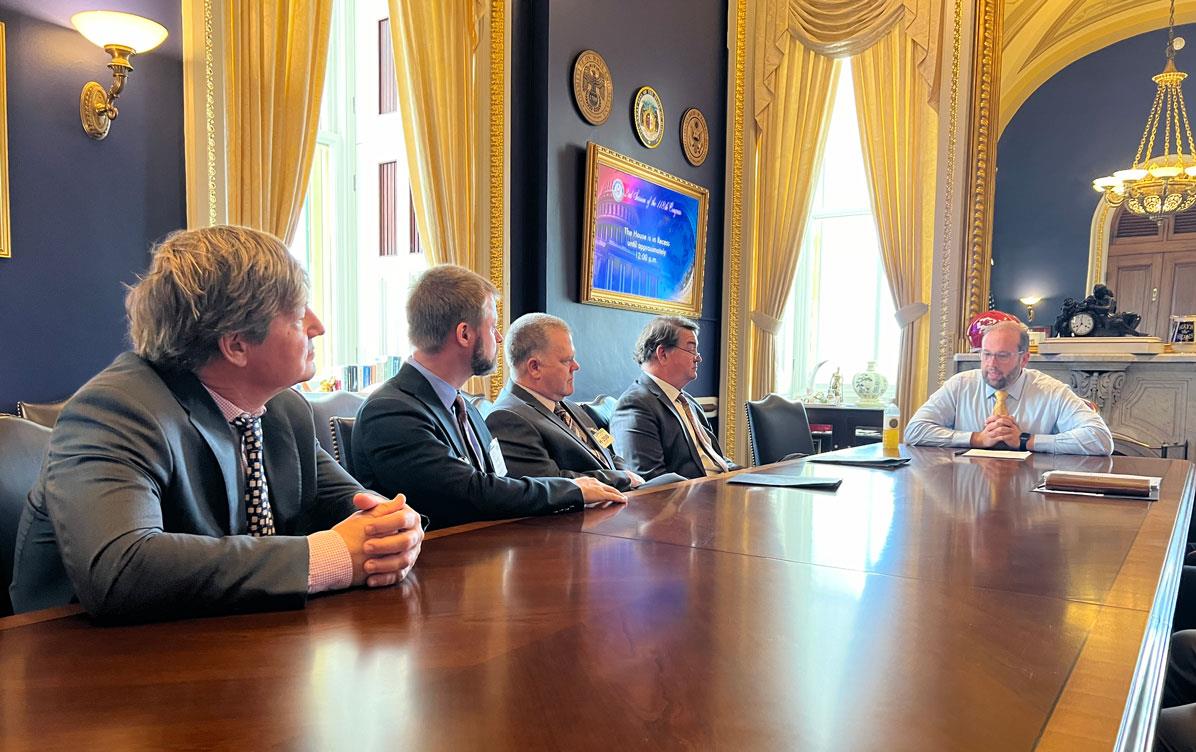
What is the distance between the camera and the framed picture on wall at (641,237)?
4668 mm

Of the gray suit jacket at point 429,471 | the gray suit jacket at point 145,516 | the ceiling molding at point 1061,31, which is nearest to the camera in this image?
the gray suit jacket at point 145,516

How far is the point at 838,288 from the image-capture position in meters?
6.41

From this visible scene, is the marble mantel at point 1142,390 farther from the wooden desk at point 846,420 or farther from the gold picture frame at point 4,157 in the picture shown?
the gold picture frame at point 4,157

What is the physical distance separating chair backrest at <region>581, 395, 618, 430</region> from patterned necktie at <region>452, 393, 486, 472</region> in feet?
4.60

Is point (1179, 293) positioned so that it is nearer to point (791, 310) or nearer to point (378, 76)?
point (791, 310)

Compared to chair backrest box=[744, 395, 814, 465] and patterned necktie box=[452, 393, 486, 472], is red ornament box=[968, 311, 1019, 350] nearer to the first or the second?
chair backrest box=[744, 395, 814, 465]

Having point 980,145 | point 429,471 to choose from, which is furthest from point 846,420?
point 429,471

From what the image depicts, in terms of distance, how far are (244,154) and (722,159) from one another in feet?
12.8

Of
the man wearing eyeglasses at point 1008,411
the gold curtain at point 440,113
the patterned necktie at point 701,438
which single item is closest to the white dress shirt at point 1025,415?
the man wearing eyeglasses at point 1008,411

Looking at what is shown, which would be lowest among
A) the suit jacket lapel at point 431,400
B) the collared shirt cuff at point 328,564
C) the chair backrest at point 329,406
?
the collared shirt cuff at point 328,564

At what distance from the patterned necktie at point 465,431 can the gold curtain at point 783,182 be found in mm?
4371

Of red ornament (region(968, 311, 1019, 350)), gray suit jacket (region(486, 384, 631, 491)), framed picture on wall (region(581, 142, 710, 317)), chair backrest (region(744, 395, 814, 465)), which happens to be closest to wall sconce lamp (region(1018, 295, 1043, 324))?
red ornament (region(968, 311, 1019, 350))

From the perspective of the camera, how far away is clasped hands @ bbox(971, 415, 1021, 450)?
3.19 metres

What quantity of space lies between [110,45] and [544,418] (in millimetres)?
1930
